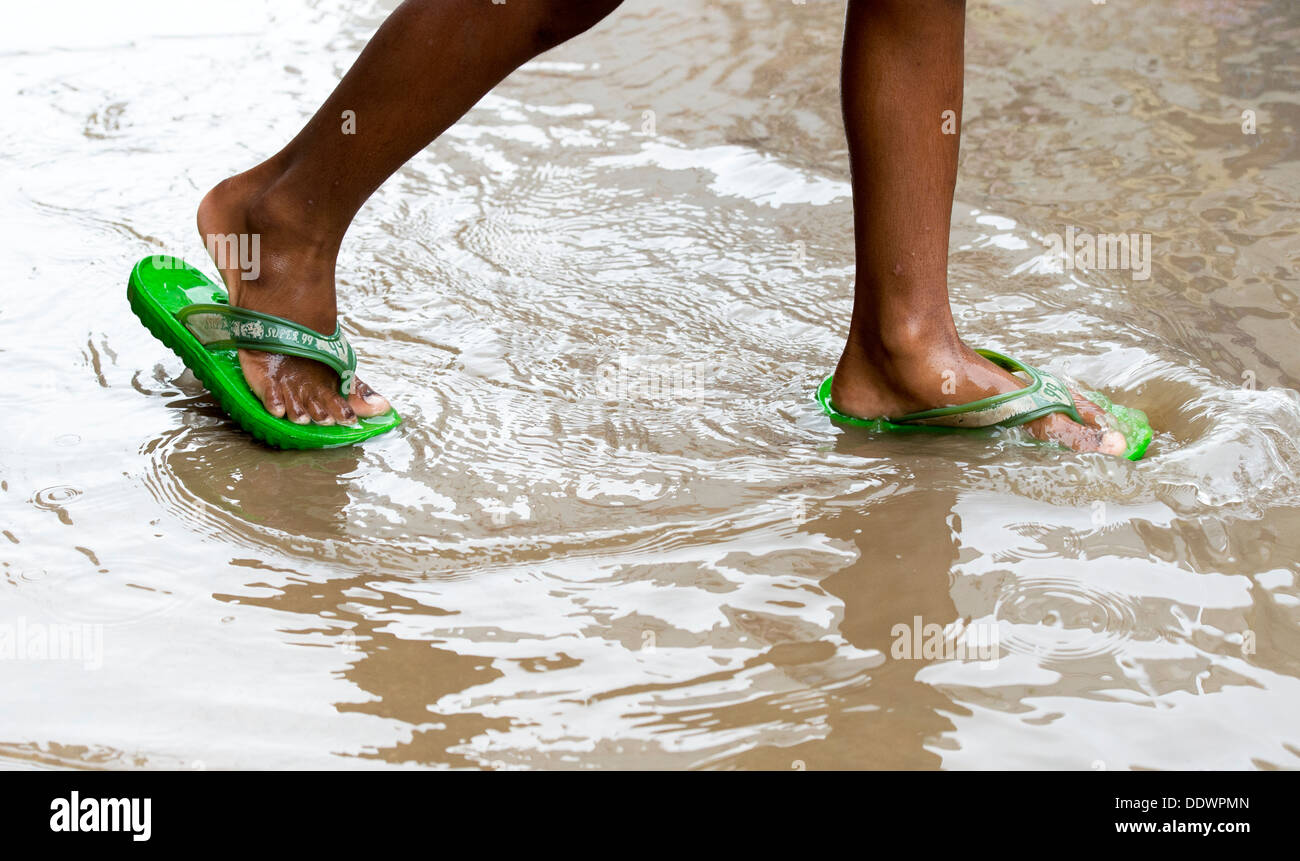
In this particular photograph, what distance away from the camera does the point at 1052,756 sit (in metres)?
1.12

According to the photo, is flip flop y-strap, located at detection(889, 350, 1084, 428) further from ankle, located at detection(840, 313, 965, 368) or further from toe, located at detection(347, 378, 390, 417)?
toe, located at detection(347, 378, 390, 417)

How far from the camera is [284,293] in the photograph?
1.72 m

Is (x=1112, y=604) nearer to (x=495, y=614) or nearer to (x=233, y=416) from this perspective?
(x=495, y=614)

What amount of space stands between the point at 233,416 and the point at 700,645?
0.84 m

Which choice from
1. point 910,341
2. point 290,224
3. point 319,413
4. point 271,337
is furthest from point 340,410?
point 910,341

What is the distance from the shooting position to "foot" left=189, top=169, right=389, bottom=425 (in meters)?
1.71

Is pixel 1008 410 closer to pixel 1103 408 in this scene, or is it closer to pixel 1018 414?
pixel 1018 414

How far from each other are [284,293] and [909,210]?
92 centimetres

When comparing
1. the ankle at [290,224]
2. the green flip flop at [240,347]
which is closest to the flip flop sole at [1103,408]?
the green flip flop at [240,347]

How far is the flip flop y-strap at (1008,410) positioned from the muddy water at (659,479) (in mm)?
41

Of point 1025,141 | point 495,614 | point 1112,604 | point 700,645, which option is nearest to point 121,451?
point 495,614

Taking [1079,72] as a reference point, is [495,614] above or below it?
below

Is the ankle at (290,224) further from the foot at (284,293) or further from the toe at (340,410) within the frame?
the toe at (340,410)

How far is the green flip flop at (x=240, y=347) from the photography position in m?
1.71
